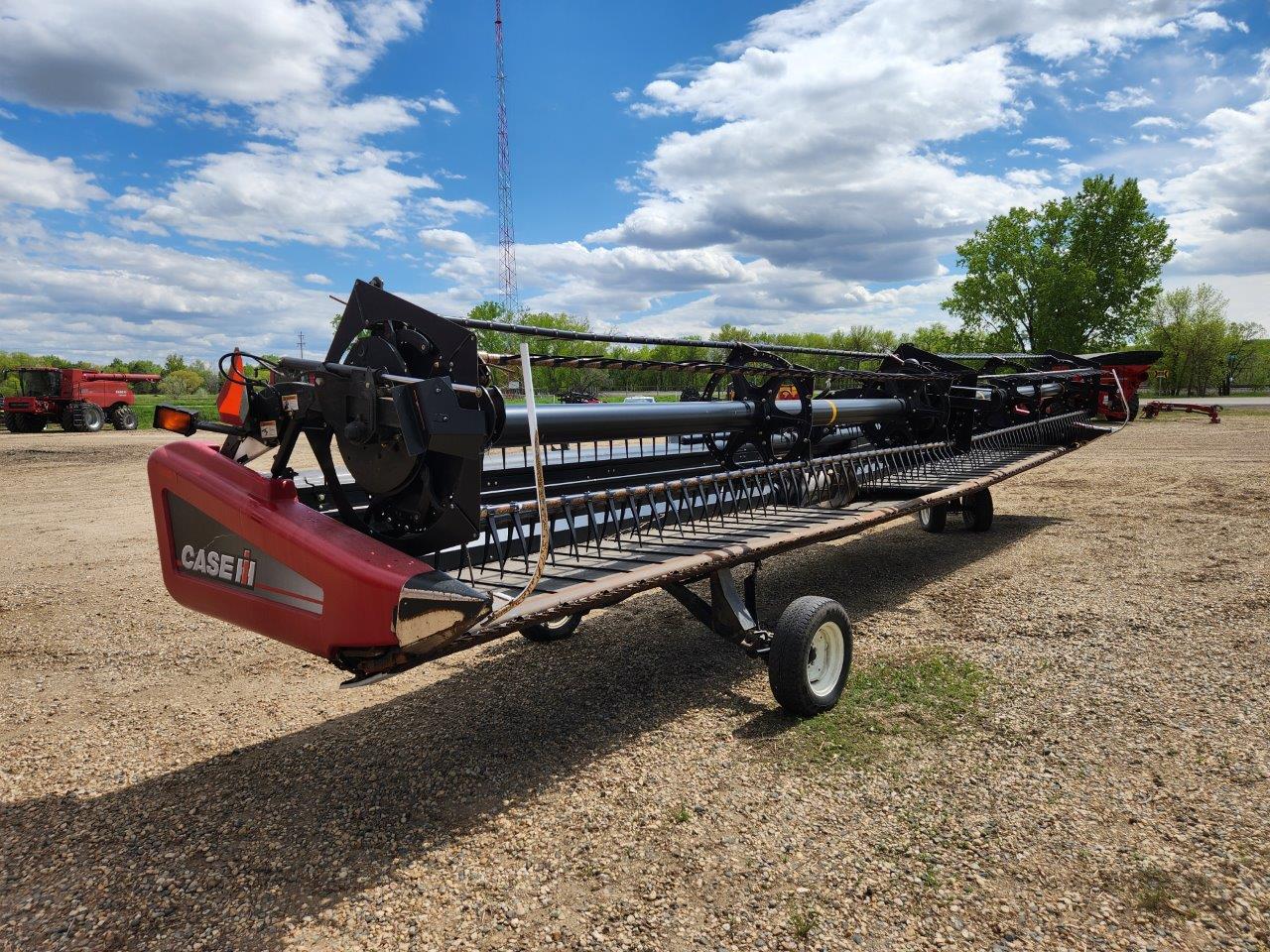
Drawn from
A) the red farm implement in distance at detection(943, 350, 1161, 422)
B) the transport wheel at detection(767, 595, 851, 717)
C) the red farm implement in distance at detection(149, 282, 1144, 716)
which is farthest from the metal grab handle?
the red farm implement in distance at detection(943, 350, 1161, 422)

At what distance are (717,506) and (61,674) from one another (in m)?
4.06

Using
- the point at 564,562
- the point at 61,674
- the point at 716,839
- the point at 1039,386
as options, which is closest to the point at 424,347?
the point at 564,562

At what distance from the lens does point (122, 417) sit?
97.4ft

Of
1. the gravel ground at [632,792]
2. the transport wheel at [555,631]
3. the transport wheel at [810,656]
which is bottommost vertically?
the gravel ground at [632,792]

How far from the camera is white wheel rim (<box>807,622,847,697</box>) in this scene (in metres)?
4.15

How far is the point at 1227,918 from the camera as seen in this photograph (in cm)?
249

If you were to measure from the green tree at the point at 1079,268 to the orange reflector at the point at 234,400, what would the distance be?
43189 millimetres

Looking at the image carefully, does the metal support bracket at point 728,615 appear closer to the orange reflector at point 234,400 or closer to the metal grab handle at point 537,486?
the metal grab handle at point 537,486

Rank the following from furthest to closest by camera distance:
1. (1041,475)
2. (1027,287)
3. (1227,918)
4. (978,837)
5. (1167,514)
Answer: (1027,287), (1041,475), (1167,514), (978,837), (1227,918)

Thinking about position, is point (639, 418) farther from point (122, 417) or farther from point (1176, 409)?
point (122, 417)

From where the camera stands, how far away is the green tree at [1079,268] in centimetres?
3947

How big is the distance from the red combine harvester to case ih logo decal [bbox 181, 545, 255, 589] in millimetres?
30317

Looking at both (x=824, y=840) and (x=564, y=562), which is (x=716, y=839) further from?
(x=564, y=562)

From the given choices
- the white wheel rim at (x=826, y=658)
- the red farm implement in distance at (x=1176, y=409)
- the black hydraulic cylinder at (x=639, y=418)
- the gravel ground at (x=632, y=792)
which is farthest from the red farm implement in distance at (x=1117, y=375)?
the red farm implement in distance at (x=1176, y=409)
